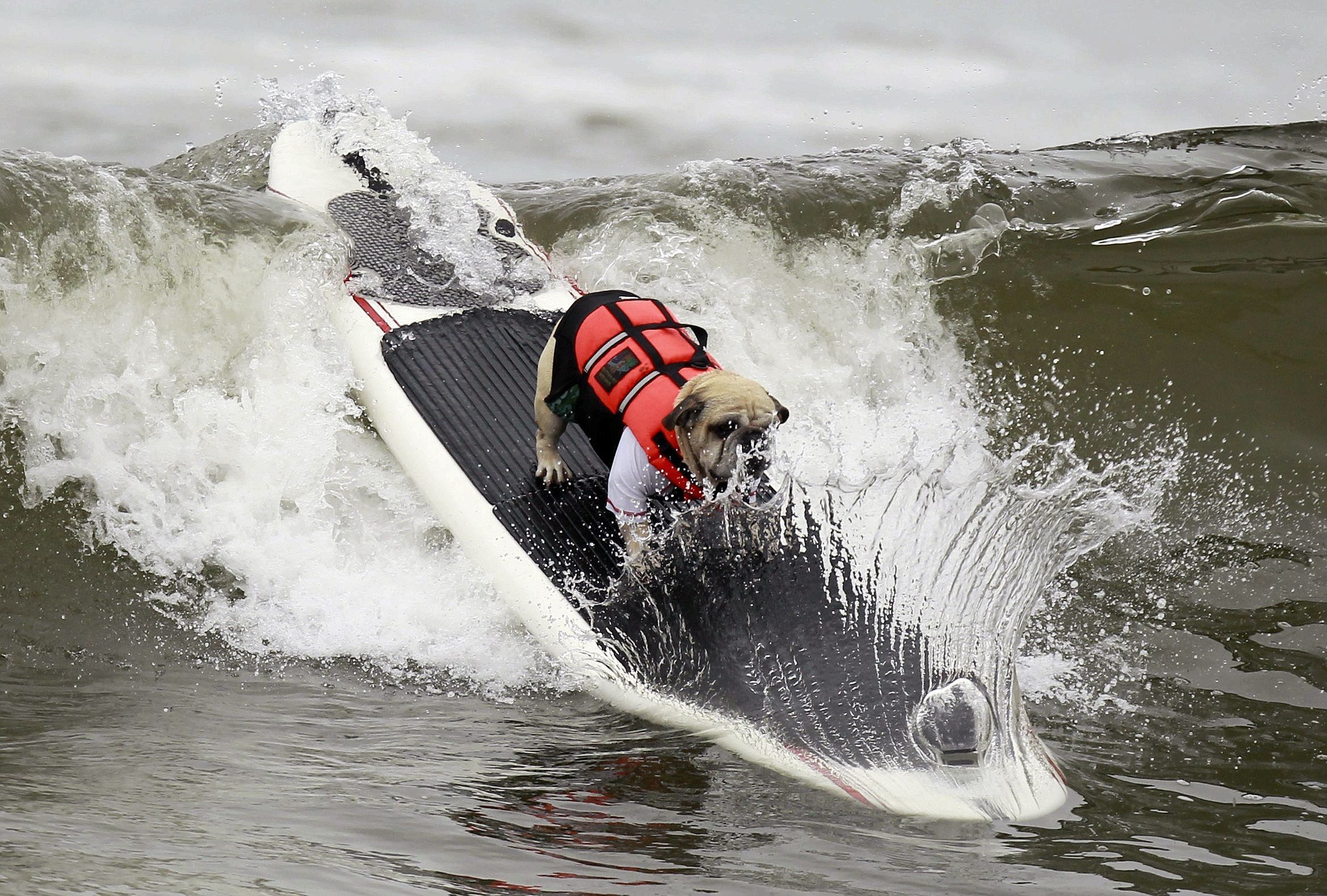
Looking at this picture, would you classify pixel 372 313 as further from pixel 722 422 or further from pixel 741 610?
pixel 722 422

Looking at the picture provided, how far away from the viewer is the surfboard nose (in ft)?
8.77

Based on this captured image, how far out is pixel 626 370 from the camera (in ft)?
10.5

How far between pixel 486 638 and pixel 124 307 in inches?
92.4

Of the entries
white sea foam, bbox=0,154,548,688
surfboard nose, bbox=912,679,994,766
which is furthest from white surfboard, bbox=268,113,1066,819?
white sea foam, bbox=0,154,548,688

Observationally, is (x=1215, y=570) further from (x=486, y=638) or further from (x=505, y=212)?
(x=505, y=212)

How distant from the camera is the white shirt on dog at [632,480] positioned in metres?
3.17

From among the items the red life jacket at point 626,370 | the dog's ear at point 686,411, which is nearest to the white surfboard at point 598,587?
the red life jacket at point 626,370

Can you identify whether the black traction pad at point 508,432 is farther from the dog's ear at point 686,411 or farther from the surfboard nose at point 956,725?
the surfboard nose at point 956,725

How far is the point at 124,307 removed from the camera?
4.84 meters

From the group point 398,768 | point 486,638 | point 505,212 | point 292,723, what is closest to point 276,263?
point 505,212

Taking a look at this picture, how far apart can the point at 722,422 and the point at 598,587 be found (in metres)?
1.04

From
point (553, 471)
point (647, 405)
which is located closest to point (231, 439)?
point (553, 471)

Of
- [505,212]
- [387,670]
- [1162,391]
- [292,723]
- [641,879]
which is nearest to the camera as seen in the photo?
[641,879]

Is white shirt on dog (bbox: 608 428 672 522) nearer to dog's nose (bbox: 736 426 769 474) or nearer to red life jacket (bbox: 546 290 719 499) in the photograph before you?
red life jacket (bbox: 546 290 719 499)
